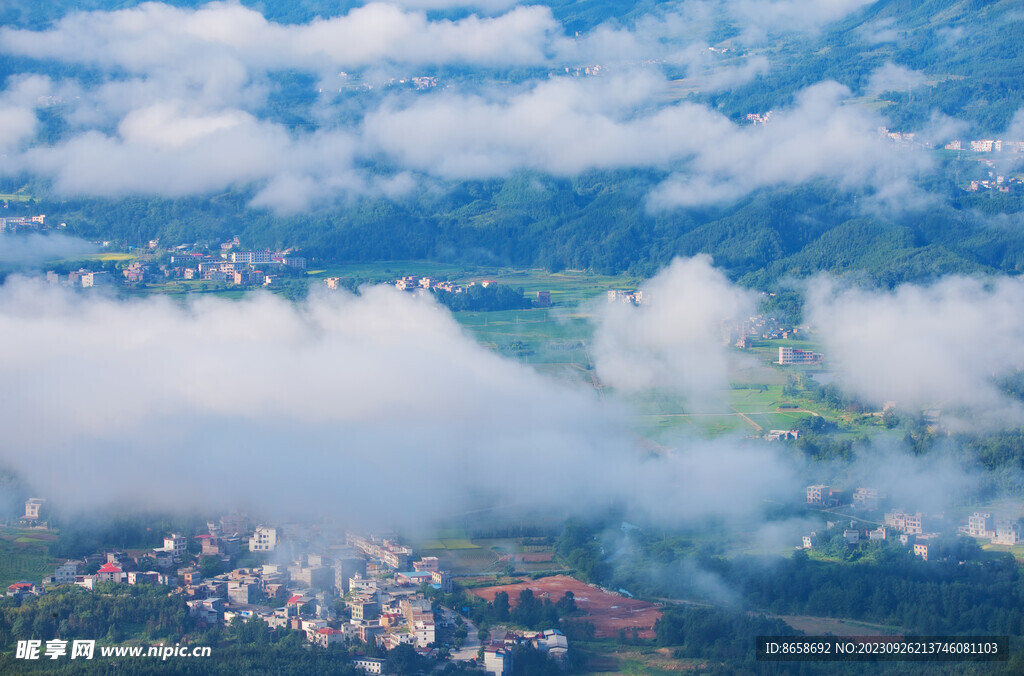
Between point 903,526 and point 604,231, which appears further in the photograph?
point 604,231

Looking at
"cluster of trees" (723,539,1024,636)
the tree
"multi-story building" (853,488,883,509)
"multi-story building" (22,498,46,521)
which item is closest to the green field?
"multi-story building" (22,498,46,521)

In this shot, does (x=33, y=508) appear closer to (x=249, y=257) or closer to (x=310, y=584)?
(x=310, y=584)

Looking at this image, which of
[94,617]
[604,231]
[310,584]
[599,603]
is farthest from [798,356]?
[94,617]

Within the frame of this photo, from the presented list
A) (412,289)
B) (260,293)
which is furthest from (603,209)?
(260,293)

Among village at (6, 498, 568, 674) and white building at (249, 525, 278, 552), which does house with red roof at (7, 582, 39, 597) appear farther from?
white building at (249, 525, 278, 552)

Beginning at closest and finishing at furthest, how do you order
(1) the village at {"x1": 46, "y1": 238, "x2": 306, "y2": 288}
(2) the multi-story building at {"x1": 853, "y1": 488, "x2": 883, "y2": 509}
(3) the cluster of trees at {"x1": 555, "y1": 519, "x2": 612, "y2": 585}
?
(3) the cluster of trees at {"x1": 555, "y1": 519, "x2": 612, "y2": 585}, (2) the multi-story building at {"x1": 853, "y1": 488, "x2": 883, "y2": 509}, (1) the village at {"x1": 46, "y1": 238, "x2": 306, "y2": 288}
